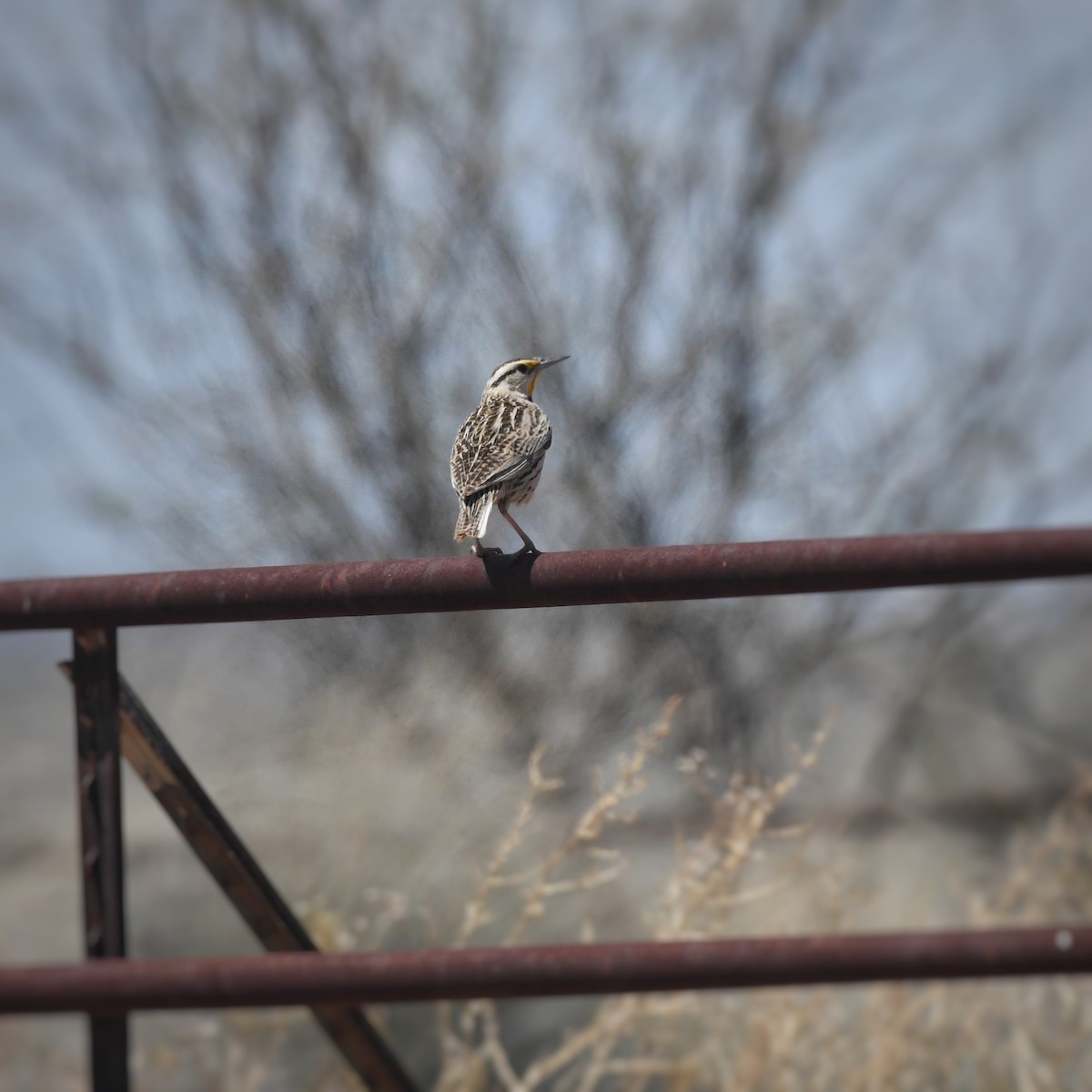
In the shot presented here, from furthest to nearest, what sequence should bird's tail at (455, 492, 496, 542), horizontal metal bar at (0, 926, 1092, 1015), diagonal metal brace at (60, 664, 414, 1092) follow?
bird's tail at (455, 492, 496, 542), diagonal metal brace at (60, 664, 414, 1092), horizontal metal bar at (0, 926, 1092, 1015)

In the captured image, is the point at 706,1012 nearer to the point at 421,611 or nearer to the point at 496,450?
the point at 496,450

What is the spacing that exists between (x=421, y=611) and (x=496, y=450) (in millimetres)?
1501

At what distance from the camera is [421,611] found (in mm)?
1729

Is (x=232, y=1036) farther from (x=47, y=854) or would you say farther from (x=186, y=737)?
(x=47, y=854)

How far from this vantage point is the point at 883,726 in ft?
27.6

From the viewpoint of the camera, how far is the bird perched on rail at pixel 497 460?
2967mm

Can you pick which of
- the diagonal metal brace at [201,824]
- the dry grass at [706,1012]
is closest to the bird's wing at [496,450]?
the dry grass at [706,1012]

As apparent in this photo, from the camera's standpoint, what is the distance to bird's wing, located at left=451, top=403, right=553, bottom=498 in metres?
3.04

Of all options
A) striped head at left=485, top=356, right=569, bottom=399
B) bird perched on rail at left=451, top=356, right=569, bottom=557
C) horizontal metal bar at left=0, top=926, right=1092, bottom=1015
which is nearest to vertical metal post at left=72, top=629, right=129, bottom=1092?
horizontal metal bar at left=0, top=926, right=1092, bottom=1015

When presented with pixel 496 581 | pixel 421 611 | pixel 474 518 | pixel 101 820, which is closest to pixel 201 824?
pixel 101 820

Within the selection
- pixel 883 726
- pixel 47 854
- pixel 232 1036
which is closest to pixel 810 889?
pixel 232 1036

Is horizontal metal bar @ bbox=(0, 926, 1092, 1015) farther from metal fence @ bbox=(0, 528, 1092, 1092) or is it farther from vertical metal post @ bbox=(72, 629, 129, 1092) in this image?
vertical metal post @ bbox=(72, 629, 129, 1092)

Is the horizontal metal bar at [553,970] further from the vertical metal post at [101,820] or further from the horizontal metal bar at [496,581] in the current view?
the horizontal metal bar at [496,581]

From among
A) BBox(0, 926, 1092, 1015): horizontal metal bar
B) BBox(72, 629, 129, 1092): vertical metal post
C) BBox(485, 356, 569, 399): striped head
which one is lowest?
BBox(0, 926, 1092, 1015): horizontal metal bar
